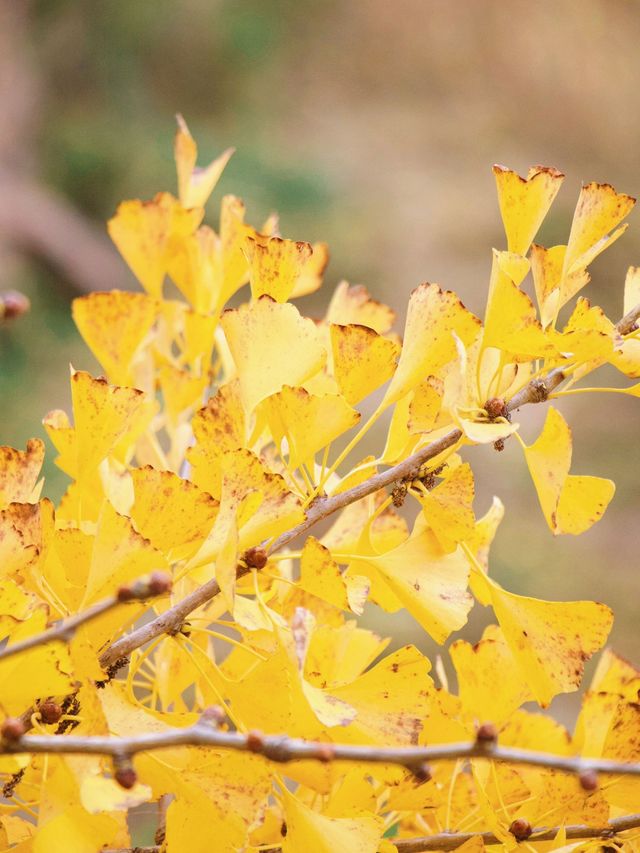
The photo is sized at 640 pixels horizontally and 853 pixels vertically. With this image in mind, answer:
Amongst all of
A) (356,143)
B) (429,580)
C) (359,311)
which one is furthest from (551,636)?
(356,143)

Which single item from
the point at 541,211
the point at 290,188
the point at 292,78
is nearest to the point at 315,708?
the point at 541,211

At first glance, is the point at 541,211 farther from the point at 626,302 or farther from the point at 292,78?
the point at 292,78

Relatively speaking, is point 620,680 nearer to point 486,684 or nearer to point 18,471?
point 486,684

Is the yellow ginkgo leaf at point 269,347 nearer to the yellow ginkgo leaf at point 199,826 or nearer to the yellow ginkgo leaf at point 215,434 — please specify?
the yellow ginkgo leaf at point 215,434

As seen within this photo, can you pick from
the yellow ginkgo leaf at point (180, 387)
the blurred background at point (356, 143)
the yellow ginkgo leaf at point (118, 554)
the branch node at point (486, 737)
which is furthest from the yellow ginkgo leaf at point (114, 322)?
the blurred background at point (356, 143)

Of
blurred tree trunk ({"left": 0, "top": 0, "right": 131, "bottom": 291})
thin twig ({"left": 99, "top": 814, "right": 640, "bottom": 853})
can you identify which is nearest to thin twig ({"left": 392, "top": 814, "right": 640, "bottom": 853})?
thin twig ({"left": 99, "top": 814, "right": 640, "bottom": 853})
